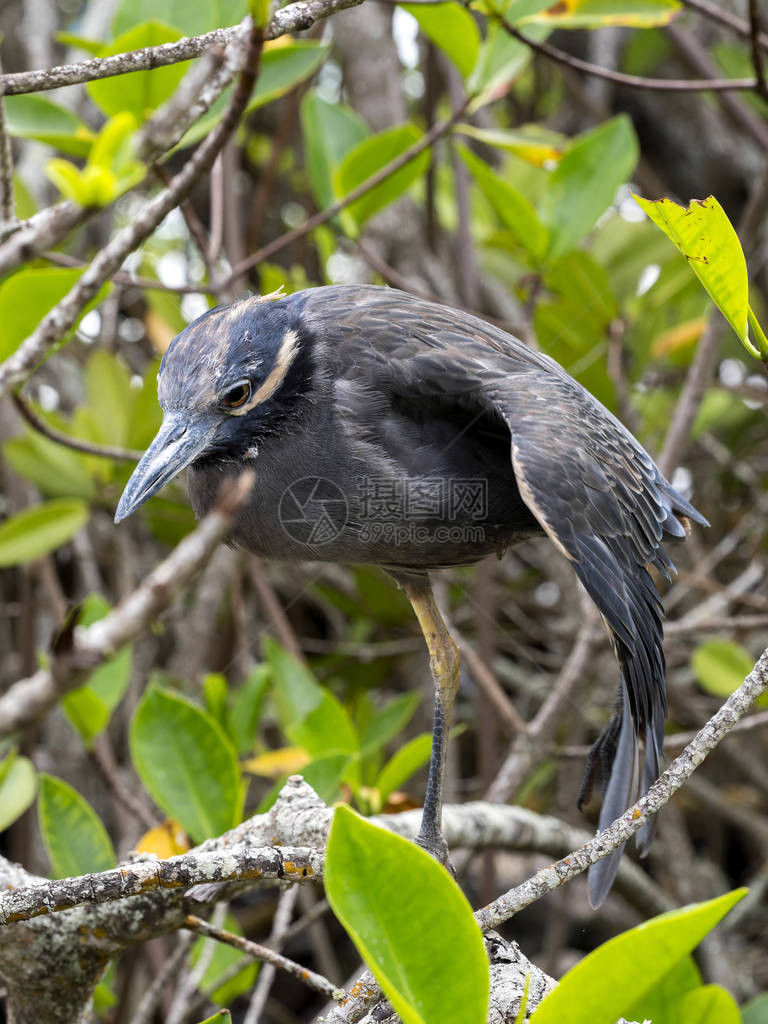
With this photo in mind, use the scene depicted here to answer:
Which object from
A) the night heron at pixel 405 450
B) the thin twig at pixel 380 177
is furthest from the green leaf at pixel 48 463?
the night heron at pixel 405 450

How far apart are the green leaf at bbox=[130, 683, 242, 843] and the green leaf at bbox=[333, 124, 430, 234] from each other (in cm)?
119

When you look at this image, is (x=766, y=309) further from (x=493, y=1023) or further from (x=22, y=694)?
(x=22, y=694)

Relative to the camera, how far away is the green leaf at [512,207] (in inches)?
93.9

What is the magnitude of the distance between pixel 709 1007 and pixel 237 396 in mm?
1164

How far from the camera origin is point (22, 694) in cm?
69

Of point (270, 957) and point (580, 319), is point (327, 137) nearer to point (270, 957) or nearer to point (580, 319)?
point (580, 319)

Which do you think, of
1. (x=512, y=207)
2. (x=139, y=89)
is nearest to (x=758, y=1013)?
(x=512, y=207)

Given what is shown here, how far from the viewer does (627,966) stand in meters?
0.97

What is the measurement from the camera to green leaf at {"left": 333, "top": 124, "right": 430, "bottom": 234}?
7.54 ft

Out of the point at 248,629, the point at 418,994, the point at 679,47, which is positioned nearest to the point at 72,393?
the point at 248,629

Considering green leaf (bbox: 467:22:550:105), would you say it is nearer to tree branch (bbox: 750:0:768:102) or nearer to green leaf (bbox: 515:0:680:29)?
green leaf (bbox: 515:0:680:29)

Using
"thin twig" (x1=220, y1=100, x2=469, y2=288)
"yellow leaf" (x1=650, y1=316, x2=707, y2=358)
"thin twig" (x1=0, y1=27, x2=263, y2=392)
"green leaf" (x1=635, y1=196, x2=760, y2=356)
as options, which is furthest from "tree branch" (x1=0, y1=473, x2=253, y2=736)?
"yellow leaf" (x1=650, y1=316, x2=707, y2=358)

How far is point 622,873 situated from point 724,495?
1912 millimetres

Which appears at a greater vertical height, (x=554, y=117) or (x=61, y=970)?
(x=554, y=117)
